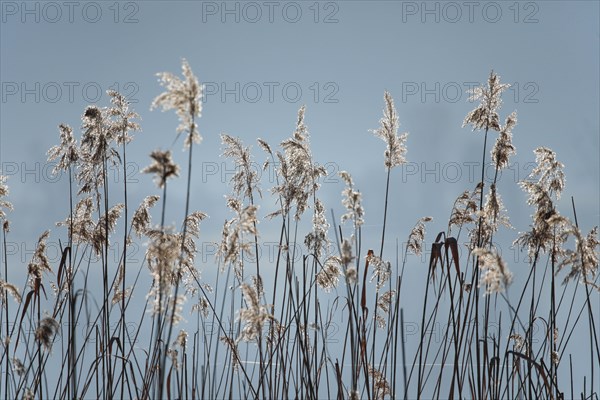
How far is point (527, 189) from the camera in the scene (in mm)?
3527

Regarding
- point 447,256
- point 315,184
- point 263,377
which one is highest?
point 315,184

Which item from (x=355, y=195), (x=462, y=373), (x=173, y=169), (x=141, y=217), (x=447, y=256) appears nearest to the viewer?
(x=173, y=169)

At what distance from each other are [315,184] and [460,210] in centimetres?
82

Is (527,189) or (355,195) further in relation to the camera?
(527,189)

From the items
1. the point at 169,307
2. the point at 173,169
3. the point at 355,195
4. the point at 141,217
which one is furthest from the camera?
the point at 141,217

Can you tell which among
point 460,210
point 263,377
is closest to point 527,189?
point 460,210

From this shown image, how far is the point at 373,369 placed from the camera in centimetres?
341

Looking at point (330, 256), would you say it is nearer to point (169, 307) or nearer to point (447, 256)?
point (447, 256)

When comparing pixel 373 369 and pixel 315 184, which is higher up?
pixel 315 184

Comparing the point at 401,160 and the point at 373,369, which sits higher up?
the point at 401,160

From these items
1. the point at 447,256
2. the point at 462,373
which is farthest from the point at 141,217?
Result: the point at 462,373

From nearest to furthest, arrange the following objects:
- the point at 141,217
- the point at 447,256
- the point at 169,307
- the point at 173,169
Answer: the point at 173,169, the point at 169,307, the point at 447,256, the point at 141,217

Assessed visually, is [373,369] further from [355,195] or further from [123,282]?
[123,282]

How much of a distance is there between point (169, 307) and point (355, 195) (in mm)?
942
